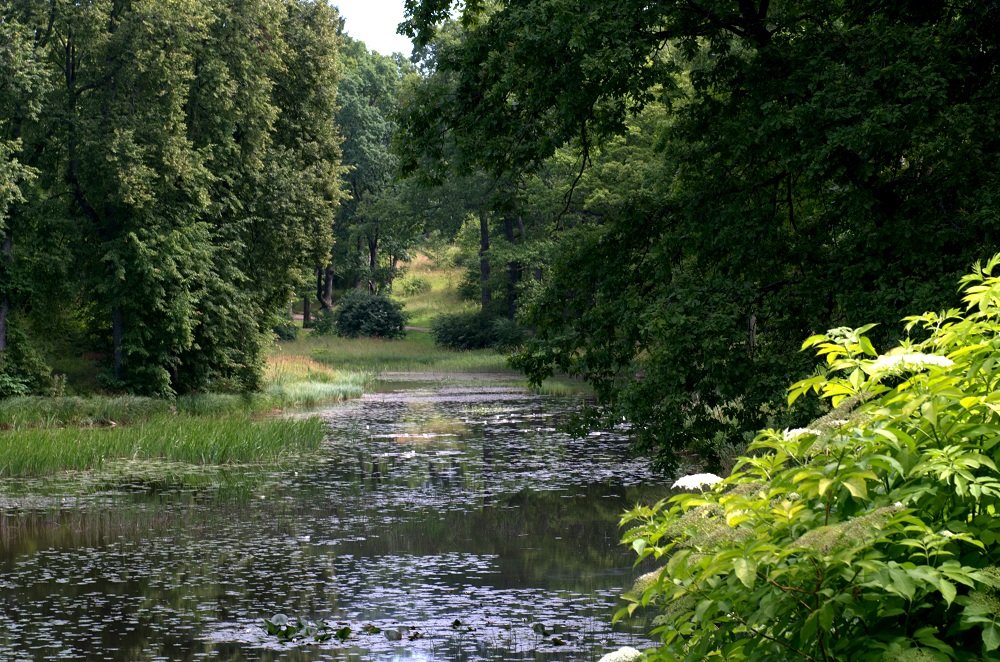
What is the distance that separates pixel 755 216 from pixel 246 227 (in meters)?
22.3

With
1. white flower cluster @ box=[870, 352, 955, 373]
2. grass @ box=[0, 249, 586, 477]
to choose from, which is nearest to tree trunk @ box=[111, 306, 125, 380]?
grass @ box=[0, 249, 586, 477]

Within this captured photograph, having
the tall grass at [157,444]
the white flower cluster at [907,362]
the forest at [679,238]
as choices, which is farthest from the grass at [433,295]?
the white flower cluster at [907,362]

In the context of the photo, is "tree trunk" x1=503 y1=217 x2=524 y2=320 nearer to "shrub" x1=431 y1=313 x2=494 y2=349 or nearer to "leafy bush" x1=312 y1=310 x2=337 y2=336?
"shrub" x1=431 y1=313 x2=494 y2=349

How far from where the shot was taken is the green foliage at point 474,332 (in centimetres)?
5566

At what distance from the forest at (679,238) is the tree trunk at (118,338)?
0.08 m

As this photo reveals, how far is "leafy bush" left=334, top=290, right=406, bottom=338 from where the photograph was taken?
61.2 meters

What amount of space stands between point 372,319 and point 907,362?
192ft

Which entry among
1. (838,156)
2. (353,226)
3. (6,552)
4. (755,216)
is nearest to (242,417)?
(6,552)

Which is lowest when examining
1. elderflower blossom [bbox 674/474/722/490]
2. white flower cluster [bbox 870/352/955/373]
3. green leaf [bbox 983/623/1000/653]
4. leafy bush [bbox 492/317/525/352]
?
leafy bush [bbox 492/317/525/352]

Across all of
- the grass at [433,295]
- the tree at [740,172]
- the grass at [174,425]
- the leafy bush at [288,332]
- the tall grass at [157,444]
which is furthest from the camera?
the grass at [433,295]

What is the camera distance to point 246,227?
3425 cm

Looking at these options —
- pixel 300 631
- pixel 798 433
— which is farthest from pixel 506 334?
pixel 798 433

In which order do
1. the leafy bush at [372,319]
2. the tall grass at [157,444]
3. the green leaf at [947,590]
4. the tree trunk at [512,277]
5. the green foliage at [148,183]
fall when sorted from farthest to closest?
the leafy bush at [372,319], the tree trunk at [512,277], the green foliage at [148,183], the tall grass at [157,444], the green leaf at [947,590]

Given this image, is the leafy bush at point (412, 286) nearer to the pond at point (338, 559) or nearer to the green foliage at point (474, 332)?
the green foliage at point (474, 332)
